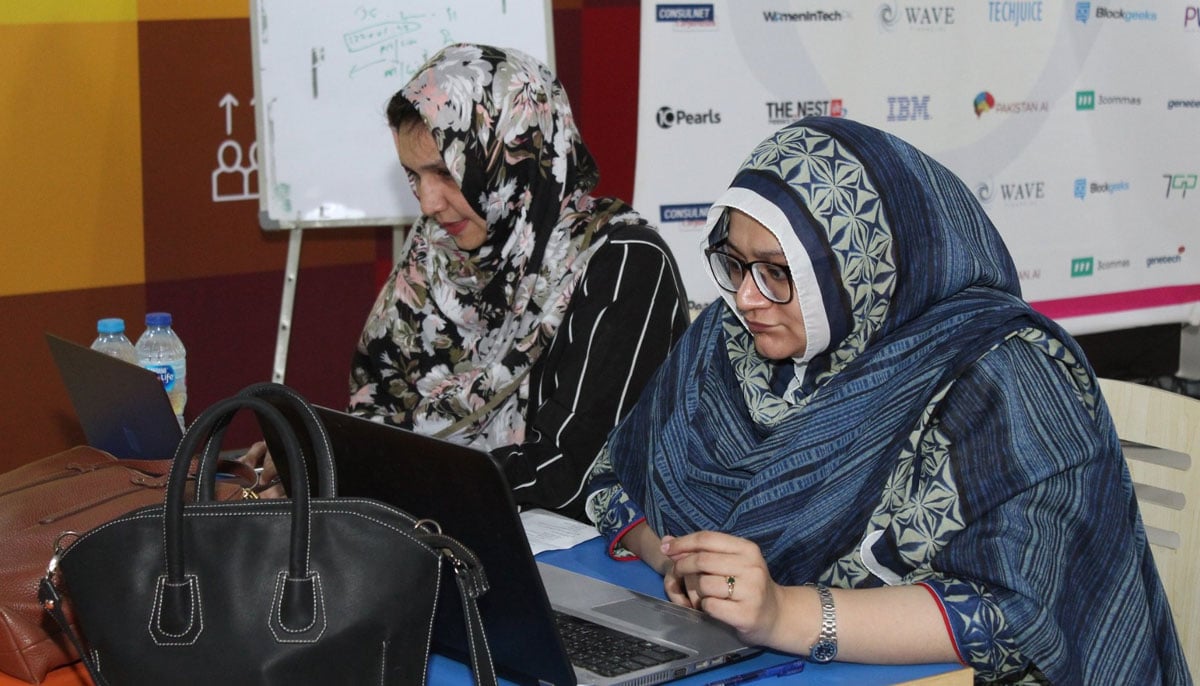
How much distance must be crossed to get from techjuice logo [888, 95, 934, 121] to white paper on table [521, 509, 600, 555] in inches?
95.9

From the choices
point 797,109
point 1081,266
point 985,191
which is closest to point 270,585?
point 797,109

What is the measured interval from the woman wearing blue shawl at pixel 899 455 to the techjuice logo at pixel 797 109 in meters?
2.09

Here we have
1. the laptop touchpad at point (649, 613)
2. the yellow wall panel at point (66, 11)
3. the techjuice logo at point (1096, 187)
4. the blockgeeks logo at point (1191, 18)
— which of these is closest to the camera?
the laptop touchpad at point (649, 613)

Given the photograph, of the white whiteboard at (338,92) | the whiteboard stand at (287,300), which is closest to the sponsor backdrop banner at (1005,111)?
the white whiteboard at (338,92)

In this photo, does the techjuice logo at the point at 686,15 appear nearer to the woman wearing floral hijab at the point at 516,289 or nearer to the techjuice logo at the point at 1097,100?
the woman wearing floral hijab at the point at 516,289

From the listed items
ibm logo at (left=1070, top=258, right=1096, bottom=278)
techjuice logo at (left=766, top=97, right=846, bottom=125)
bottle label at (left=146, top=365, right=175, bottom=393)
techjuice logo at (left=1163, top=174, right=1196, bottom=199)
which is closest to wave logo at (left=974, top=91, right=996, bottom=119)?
techjuice logo at (left=766, top=97, right=846, bottom=125)

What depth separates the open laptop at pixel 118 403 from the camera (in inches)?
62.3

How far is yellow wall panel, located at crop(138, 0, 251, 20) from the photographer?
2.92 metres

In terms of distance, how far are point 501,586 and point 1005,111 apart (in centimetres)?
333

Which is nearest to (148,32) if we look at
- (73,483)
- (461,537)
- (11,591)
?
(73,483)

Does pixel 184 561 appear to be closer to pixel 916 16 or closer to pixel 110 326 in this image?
pixel 110 326

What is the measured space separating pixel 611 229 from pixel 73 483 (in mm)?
937

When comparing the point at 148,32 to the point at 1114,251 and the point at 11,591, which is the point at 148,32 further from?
the point at 1114,251

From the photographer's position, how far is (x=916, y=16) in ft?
12.7
